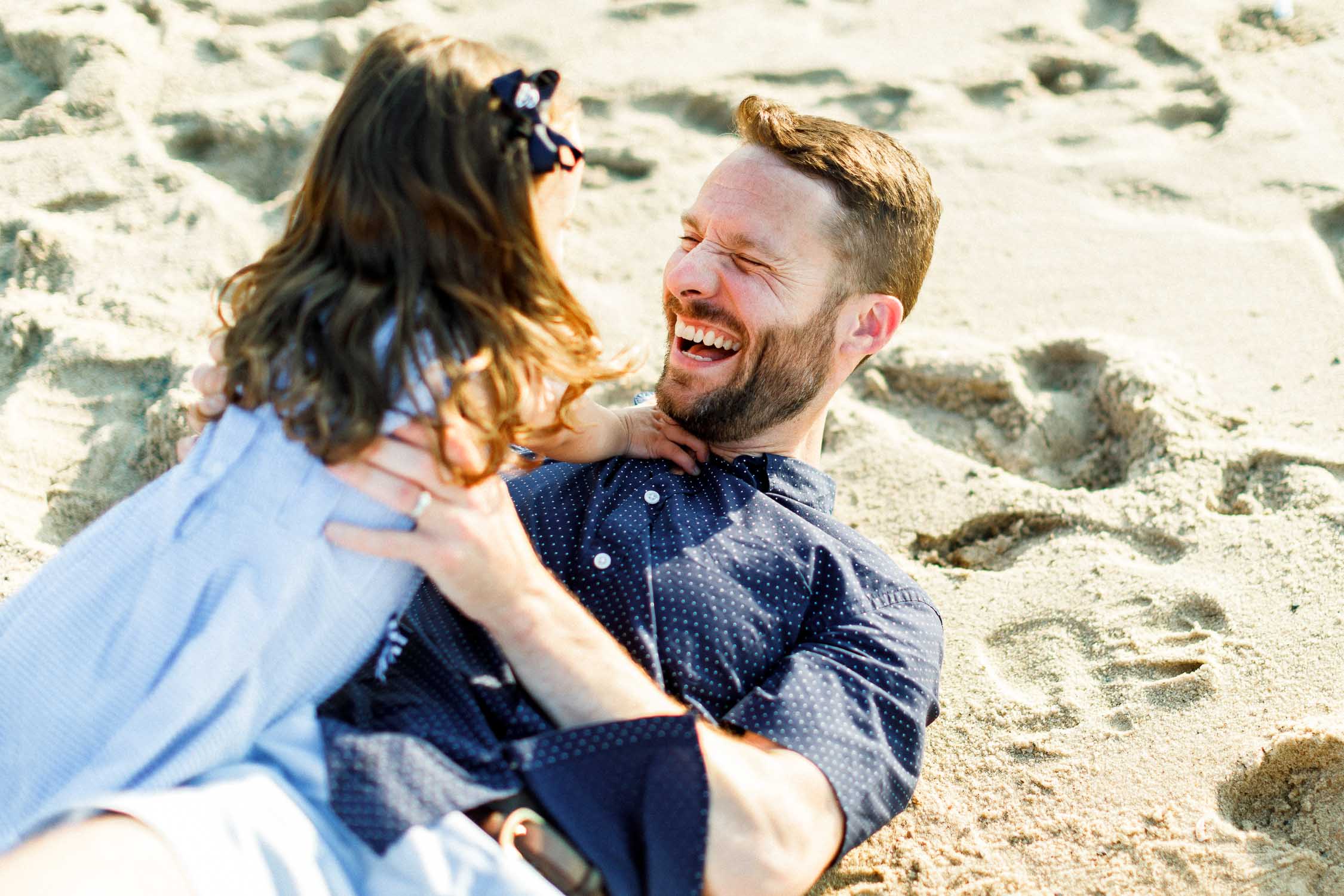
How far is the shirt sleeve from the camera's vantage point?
196 cm

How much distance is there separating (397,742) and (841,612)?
2.84 feet

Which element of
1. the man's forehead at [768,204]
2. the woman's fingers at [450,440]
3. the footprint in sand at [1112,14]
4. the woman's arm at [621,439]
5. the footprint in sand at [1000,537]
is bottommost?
the footprint in sand at [1000,537]

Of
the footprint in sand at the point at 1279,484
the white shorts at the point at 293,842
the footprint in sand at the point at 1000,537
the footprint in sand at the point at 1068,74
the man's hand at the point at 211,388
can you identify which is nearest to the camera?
the white shorts at the point at 293,842

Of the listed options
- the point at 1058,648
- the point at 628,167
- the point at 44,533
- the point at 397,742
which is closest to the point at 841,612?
the point at 1058,648

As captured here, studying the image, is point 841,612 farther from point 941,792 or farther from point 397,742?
point 397,742

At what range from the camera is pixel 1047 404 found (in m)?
3.18

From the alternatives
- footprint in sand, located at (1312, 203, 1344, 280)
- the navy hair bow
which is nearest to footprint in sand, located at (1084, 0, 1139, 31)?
footprint in sand, located at (1312, 203, 1344, 280)

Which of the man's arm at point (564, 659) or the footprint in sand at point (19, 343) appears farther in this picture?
the footprint in sand at point (19, 343)

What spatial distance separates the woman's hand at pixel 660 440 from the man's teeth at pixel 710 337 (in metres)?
0.20

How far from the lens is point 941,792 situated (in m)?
2.31

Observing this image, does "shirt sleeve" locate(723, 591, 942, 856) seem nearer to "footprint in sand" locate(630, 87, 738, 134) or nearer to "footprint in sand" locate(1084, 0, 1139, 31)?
"footprint in sand" locate(630, 87, 738, 134)

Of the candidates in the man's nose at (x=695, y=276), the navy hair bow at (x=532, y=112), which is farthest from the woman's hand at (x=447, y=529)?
the man's nose at (x=695, y=276)

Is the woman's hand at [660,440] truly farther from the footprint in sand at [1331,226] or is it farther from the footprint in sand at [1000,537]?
the footprint in sand at [1331,226]

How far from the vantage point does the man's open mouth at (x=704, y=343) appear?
260cm
